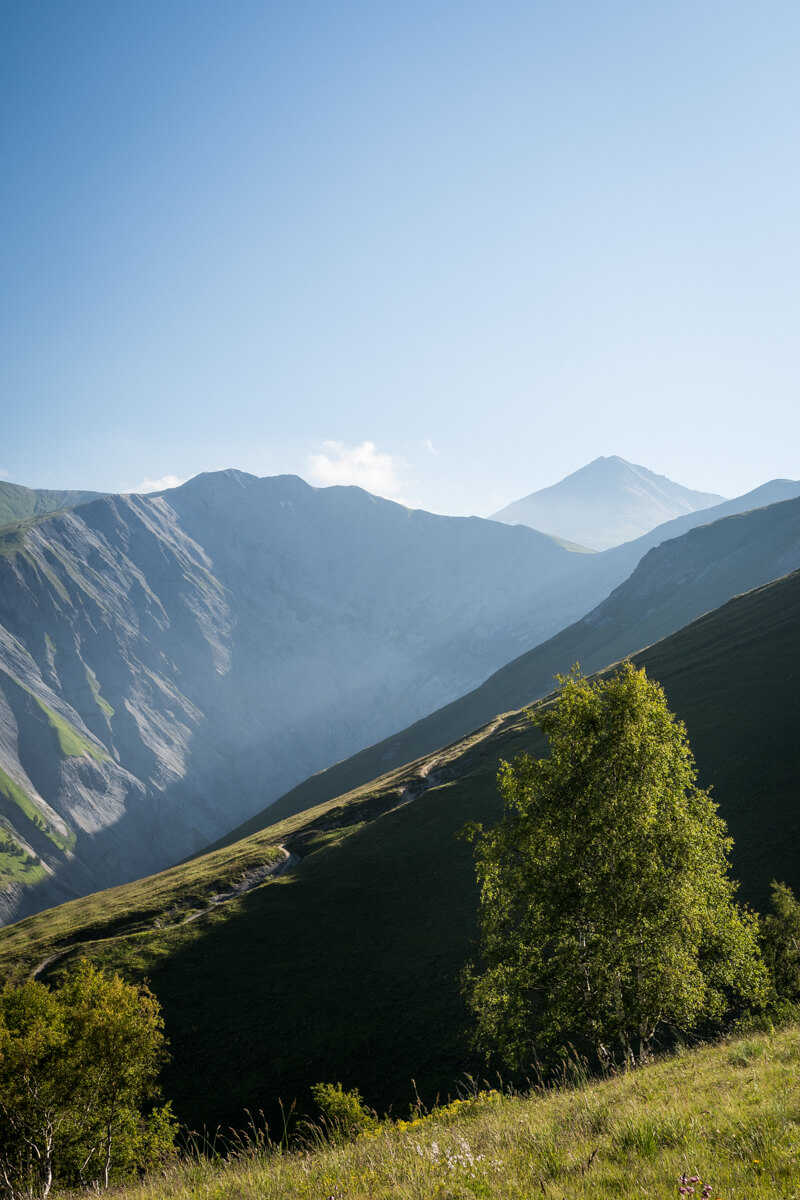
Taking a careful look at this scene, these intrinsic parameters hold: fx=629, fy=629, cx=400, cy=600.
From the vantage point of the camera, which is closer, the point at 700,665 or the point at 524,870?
the point at 524,870

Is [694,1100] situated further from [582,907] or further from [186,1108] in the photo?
[186,1108]

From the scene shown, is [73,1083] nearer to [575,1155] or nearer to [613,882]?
[613,882]

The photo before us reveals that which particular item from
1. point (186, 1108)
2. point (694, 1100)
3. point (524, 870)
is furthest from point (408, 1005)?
point (694, 1100)

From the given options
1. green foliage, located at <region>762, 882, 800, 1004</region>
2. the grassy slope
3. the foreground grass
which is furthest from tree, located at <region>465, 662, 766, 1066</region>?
the grassy slope

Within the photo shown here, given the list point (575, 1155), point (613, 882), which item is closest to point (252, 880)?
point (613, 882)

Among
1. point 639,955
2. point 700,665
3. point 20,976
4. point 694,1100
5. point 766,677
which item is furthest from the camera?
point 700,665

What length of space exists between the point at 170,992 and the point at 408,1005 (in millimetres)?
25348

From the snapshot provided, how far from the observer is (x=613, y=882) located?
2209 centimetres

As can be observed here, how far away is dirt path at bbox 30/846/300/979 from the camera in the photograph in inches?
3137

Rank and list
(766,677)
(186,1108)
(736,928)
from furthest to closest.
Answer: (766,677) < (186,1108) < (736,928)

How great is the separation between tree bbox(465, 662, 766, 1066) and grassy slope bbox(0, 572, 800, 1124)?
96.6 ft

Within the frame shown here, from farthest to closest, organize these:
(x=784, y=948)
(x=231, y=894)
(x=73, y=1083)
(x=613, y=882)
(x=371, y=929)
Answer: (x=231, y=894) → (x=371, y=929) → (x=784, y=948) → (x=73, y=1083) → (x=613, y=882)

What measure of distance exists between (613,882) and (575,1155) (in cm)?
1592

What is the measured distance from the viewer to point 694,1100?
955 cm
